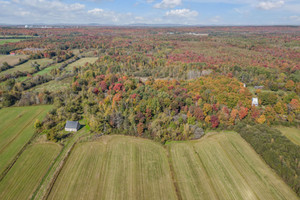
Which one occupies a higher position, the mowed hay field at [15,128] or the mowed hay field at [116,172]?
the mowed hay field at [15,128]

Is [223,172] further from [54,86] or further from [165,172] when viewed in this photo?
[54,86]

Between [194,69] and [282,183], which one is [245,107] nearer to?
[282,183]

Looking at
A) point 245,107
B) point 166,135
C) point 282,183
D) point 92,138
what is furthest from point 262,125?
point 92,138

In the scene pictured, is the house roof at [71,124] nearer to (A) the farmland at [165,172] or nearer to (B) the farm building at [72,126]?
(B) the farm building at [72,126]

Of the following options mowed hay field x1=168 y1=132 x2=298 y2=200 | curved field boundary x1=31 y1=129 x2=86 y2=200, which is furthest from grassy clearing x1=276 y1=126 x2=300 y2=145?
curved field boundary x1=31 y1=129 x2=86 y2=200

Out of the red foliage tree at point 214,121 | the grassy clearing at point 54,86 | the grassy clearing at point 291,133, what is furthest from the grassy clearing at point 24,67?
the grassy clearing at point 291,133

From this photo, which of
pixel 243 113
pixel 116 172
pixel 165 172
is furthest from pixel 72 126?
pixel 243 113
